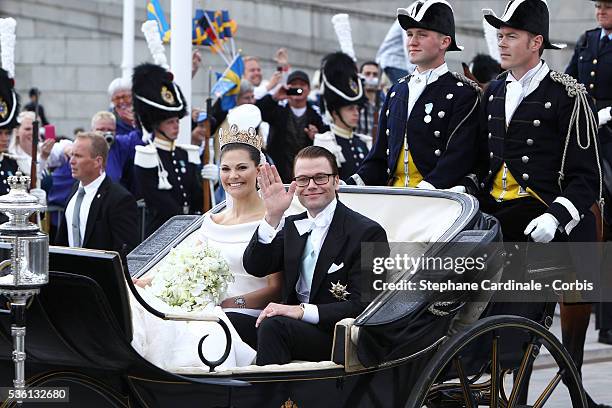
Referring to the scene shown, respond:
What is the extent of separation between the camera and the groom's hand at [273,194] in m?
5.94

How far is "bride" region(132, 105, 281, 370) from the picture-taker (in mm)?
5129

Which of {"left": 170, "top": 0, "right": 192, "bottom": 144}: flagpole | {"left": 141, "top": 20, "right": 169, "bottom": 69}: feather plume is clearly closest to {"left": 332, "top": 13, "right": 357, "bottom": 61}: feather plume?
{"left": 141, "top": 20, "right": 169, "bottom": 69}: feather plume

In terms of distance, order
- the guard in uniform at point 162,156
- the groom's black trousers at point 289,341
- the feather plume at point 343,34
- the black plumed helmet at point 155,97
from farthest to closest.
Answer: the feather plume at point 343,34
the black plumed helmet at point 155,97
the guard in uniform at point 162,156
the groom's black trousers at point 289,341

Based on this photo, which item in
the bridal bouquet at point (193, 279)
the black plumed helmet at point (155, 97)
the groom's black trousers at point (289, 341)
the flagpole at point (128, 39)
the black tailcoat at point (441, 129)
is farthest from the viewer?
the flagpole at point (128, 39)

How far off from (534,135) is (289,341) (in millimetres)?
1804

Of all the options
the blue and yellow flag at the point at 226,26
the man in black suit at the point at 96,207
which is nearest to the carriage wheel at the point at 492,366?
the man in black suit at the point at 96,207

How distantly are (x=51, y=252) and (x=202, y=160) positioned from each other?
22.2 feet

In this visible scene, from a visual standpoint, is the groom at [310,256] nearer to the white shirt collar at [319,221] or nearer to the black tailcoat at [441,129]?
the white shirt collar at [319,221]

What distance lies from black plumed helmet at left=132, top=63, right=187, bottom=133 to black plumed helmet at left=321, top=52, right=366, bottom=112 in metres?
1.66

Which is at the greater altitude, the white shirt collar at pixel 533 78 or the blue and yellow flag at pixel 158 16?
the blue and yellow flag at pixel 158 16

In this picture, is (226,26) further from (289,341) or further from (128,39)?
(289,341)

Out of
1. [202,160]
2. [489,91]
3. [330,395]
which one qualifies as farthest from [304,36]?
[330,395]

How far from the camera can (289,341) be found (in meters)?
5.54

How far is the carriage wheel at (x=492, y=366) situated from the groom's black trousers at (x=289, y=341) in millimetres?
452
